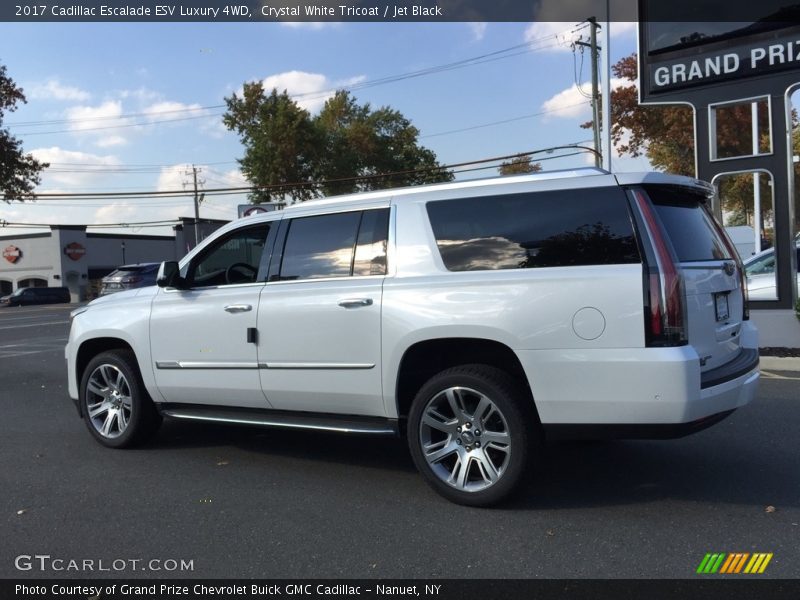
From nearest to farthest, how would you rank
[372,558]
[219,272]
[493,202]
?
1. [372,558]
2. [493,202]
3. [219,272]

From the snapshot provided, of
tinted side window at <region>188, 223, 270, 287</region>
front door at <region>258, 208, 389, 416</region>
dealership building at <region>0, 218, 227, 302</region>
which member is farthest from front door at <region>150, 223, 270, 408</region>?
dealership building at <region>0, 218, 227, 302</region>

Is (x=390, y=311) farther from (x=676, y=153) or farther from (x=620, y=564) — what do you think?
(x=676, y=153)

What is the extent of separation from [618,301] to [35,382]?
29.0 feet

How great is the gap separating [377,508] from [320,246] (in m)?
1.84

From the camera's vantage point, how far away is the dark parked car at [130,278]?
1000 inches

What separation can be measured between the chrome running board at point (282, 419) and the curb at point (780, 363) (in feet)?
23.1

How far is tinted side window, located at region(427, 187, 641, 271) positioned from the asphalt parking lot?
4.96 ft

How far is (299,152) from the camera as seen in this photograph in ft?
136

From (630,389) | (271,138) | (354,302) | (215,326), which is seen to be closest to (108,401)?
(215,326)

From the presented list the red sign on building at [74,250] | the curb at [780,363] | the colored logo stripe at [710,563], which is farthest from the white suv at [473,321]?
the red sign on building at [74,250]

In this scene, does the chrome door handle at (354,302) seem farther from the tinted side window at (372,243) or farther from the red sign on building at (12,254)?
the red sign on building at (12,254)

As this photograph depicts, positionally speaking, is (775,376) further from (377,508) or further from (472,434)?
(377,508)
